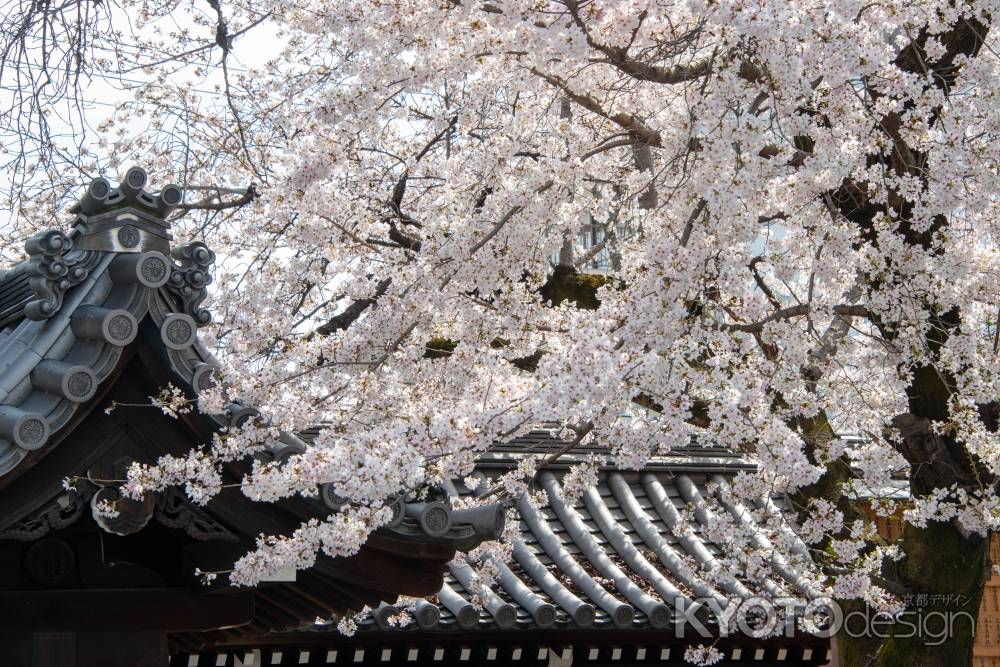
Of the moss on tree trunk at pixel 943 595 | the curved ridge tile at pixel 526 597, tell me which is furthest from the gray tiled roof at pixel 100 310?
the moss on tree trunk at pixel 943 595

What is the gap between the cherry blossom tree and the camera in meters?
4.01

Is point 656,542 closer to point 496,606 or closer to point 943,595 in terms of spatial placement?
point 496,606

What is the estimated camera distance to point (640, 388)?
14.1 ft

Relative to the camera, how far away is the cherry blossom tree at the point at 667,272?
13.1 ft

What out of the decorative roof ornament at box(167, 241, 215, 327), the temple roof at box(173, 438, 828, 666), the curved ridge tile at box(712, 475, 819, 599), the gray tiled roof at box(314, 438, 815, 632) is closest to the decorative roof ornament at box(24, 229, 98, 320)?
the decorative roof ornament at box(167, 241, 215, 327)

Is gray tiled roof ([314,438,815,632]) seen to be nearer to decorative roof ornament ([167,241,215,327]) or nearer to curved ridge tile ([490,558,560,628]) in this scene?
curved ridge tile ([490,558,560,628])

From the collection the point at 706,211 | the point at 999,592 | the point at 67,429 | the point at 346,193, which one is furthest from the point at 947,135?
the point at 999,592

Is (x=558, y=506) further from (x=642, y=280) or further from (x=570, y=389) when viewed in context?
(x=570, y=389)

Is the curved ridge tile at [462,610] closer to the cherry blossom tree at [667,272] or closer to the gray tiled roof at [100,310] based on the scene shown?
the cherry blossom tree at [667,272]

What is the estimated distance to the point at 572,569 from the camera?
21.8ft

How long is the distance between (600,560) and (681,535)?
53cm
